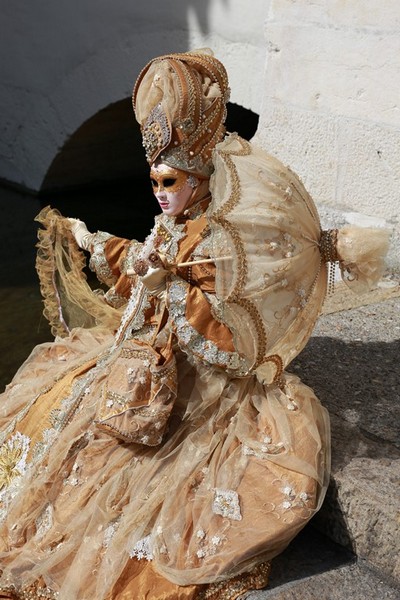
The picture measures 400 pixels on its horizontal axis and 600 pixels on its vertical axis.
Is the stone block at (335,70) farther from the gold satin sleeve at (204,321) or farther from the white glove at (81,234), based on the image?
the gold satin sleeve at (204,321)

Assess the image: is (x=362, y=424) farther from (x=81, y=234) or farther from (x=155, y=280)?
(x=81, y=234)

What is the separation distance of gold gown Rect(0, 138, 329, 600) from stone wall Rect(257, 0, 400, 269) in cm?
147

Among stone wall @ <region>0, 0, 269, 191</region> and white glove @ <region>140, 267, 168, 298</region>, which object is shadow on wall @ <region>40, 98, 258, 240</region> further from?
white glove @ <region>140, 267, 168, 298</region>

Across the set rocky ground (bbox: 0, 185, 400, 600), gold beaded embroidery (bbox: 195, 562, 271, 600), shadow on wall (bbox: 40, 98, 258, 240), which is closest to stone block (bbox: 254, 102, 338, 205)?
rocky ground (bbox: 0, 185, 400, 600)

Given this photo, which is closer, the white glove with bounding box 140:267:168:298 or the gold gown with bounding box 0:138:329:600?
the gold gown with bounding box 0:138:329:600

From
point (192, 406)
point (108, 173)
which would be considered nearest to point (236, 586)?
point (192, 406)

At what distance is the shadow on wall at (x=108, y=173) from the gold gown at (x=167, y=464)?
414 centimetres

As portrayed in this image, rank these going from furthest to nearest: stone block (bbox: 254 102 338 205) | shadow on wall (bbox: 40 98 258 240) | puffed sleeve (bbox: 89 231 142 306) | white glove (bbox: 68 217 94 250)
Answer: shadow on wall (bbox: 40 98 258 240) → stone block (bbox: 254 102 338 205) → white glove (bbox: 68 217 94 250) → puffed sleeve (bbox: 89 231 142 306)

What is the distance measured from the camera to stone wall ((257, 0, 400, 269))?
362 cm

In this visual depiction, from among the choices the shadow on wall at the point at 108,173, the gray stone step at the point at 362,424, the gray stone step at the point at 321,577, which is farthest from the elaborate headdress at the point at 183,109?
the shadow on wall at the point at 108,173

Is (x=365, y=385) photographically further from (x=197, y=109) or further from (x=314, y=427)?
(x=197, y=109)

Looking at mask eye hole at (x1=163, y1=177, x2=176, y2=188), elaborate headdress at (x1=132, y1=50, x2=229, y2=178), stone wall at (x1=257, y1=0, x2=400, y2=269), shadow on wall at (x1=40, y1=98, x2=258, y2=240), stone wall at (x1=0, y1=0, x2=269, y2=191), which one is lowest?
shadow on wall at (x1=40, y1=98, x2=258, y2=240)

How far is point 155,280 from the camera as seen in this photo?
2.32m

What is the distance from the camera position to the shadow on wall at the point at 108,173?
681 centimetres
